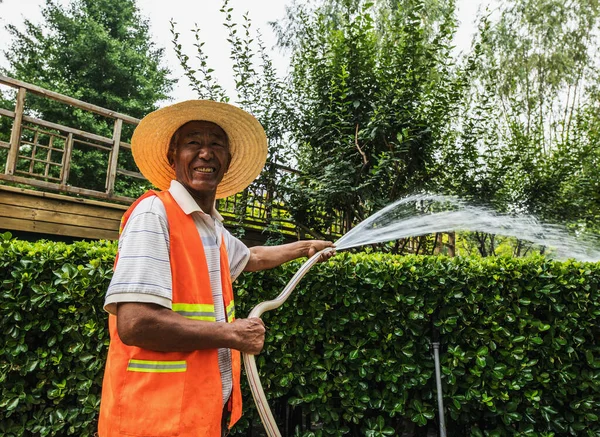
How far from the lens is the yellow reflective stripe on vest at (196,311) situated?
63.1 inches

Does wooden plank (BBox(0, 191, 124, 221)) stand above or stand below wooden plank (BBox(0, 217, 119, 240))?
above

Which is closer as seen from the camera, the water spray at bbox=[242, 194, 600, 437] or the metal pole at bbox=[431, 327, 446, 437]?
the water spray at bbox=[242, 194, 600, 437]

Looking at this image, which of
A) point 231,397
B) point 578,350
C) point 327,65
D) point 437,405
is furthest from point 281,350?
point 327,65

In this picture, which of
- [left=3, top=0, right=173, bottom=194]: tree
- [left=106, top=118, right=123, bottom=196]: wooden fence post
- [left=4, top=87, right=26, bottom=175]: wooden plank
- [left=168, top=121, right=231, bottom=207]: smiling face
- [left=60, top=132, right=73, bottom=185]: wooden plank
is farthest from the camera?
[left=3, top=0, right=173, bottom=194]: tree

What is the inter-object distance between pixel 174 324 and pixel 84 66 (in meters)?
27.2

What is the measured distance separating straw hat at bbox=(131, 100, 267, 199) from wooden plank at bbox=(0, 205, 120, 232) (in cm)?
509

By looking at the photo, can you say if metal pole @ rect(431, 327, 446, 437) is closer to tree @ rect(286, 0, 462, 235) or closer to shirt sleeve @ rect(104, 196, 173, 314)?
shirt sleeve @ rect(104, 196, 173, 314)

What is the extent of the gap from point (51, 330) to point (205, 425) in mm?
2388

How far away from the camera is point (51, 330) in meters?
3.36

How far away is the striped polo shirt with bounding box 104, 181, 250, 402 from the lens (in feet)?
4.79

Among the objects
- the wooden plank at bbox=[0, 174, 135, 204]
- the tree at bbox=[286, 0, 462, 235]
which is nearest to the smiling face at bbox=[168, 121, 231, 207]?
the tree at bbox=[286, 0, 462, 235]

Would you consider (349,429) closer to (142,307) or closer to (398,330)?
(398,330)

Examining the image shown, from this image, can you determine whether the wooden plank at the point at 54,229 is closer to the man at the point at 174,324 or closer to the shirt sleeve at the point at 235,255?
the shirt sleeve at the point at 235,255

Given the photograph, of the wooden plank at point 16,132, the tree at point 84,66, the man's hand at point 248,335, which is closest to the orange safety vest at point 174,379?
the man's hand at point 248,335
